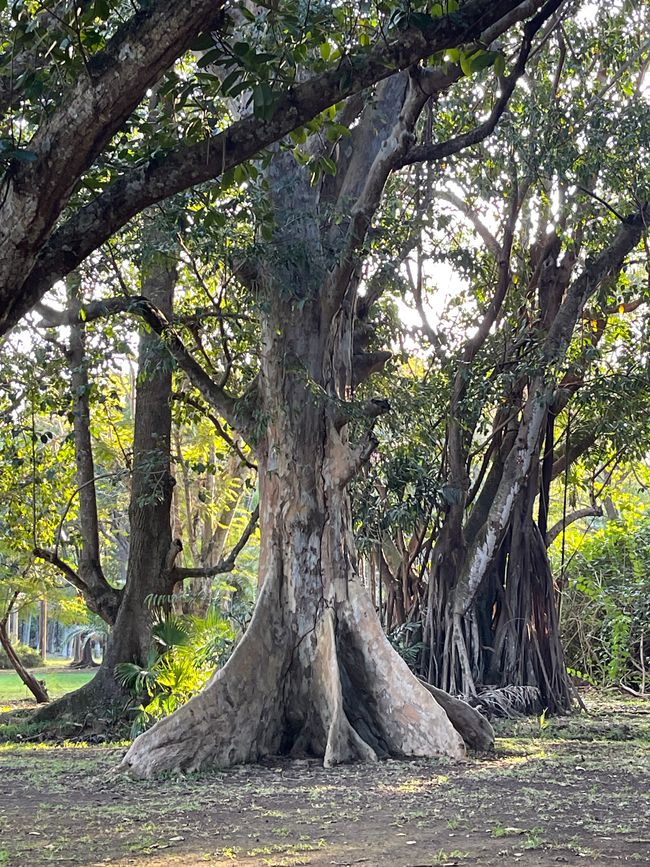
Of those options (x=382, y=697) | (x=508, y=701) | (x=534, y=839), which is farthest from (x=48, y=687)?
(x=534, y=839)

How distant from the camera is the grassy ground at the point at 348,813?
450cm

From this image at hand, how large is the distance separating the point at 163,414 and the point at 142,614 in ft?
8.60

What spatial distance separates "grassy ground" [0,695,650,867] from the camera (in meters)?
4.50

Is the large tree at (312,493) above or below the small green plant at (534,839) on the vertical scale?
above

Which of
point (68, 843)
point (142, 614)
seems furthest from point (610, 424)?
point (68, 843)

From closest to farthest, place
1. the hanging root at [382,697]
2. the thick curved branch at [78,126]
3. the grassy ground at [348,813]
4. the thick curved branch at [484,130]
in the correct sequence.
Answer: the thick curved branch at [78,126] < the grassy ground at [348,813] < the thick curved branch at [484,130] < the hanging root at [382,697]

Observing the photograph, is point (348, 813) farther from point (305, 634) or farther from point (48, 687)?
point (48, 687)

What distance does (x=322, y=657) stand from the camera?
8.45 m

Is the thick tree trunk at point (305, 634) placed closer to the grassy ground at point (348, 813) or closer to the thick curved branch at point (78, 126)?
the grassy ground at point (348, 813)

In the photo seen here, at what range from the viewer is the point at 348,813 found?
561 cm

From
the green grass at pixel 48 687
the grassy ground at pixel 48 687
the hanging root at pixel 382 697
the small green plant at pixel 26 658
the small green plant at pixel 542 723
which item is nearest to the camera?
the hanging root at pixel 382 697

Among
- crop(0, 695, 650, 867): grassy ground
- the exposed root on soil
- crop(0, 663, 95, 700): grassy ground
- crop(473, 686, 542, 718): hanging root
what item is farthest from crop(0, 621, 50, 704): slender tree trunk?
the exposed root on soil

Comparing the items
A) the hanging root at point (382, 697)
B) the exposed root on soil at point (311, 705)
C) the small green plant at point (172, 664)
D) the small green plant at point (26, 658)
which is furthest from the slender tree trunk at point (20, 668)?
the small green plant at point (26, 658)

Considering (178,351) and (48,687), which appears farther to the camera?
(48,687)
